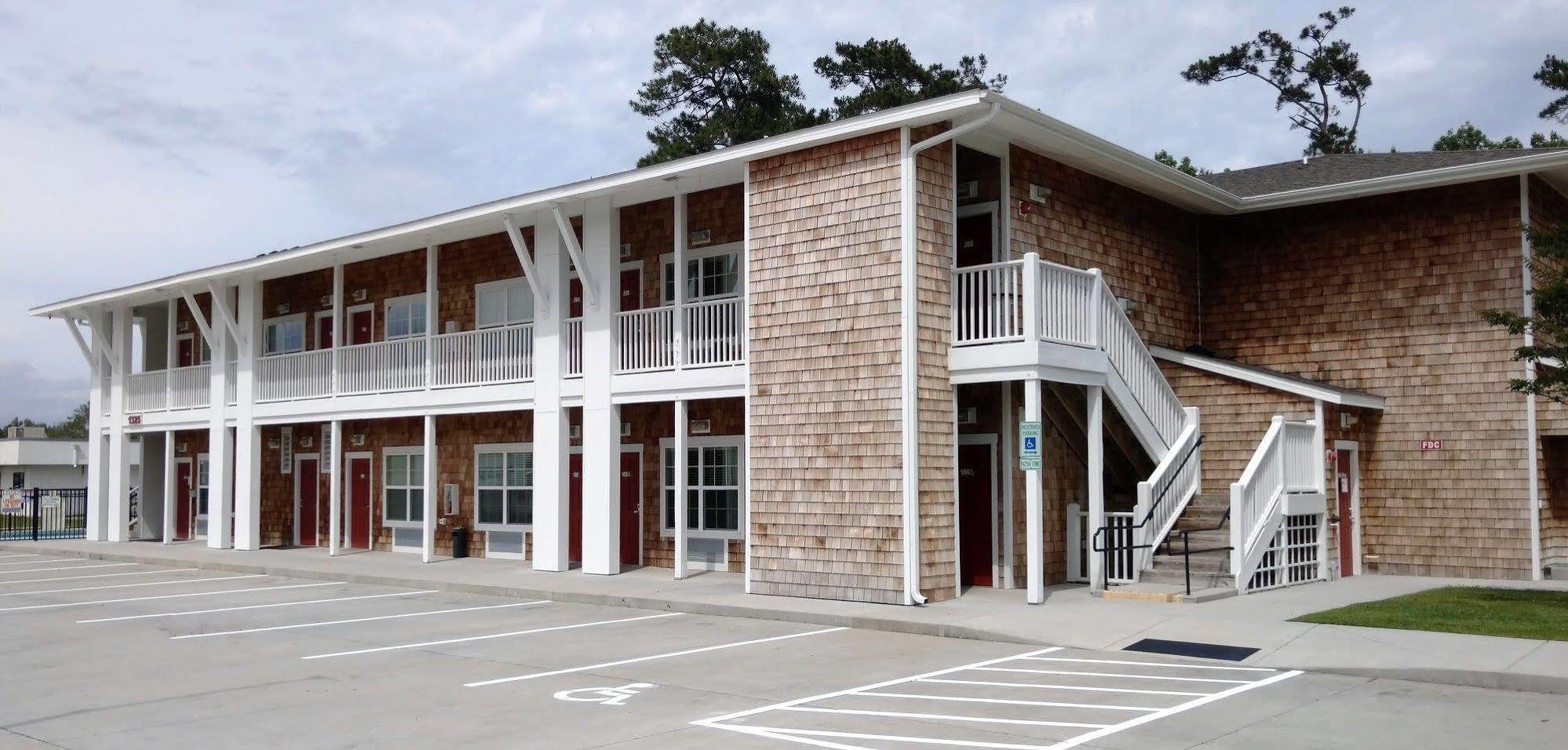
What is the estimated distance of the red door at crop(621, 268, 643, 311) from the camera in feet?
67.4

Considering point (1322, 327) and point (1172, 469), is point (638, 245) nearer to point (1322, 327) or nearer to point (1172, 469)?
point (1172, 469)

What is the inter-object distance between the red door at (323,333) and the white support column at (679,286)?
1122 centimetres

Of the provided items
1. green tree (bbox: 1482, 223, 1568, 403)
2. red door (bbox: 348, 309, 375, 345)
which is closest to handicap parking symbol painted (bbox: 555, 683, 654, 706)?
green tree (bbox: 1482, 223, 1568, 403)

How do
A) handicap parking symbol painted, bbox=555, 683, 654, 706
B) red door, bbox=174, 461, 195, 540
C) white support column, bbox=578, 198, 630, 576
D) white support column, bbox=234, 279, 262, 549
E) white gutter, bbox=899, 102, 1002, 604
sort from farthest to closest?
red door, bbox=174, 461, 195, 540, white support column, bbox=234, 279, 262, 549, white support column, bbox=578, 198, 630, 576, white gutter, bbox=899, 102, 1002, 604, handicap parking symbol painted, bbox=555, 683, 654, 706

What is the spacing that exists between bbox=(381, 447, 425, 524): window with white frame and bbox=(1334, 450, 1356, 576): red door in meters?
15.7

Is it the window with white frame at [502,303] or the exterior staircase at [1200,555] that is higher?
the window with white frame at [502,303]

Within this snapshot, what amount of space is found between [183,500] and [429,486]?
1283cm

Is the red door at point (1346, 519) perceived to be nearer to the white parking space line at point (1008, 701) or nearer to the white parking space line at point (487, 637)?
the white parking space line at point (487, 637)

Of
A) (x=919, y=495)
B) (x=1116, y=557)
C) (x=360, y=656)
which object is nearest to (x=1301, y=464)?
(x=1116, y=557)

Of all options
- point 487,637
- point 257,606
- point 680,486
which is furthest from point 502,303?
point 487,637

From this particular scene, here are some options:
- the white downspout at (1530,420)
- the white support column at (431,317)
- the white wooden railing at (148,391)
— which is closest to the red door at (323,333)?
the white wooden railing at (148,391)

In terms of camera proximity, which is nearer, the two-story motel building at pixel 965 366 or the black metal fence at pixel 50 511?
the two-story motel building at pixel 965 366

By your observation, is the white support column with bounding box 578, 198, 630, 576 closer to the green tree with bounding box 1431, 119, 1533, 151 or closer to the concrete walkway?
the concrete walkway

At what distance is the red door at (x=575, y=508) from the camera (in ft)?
69.1
